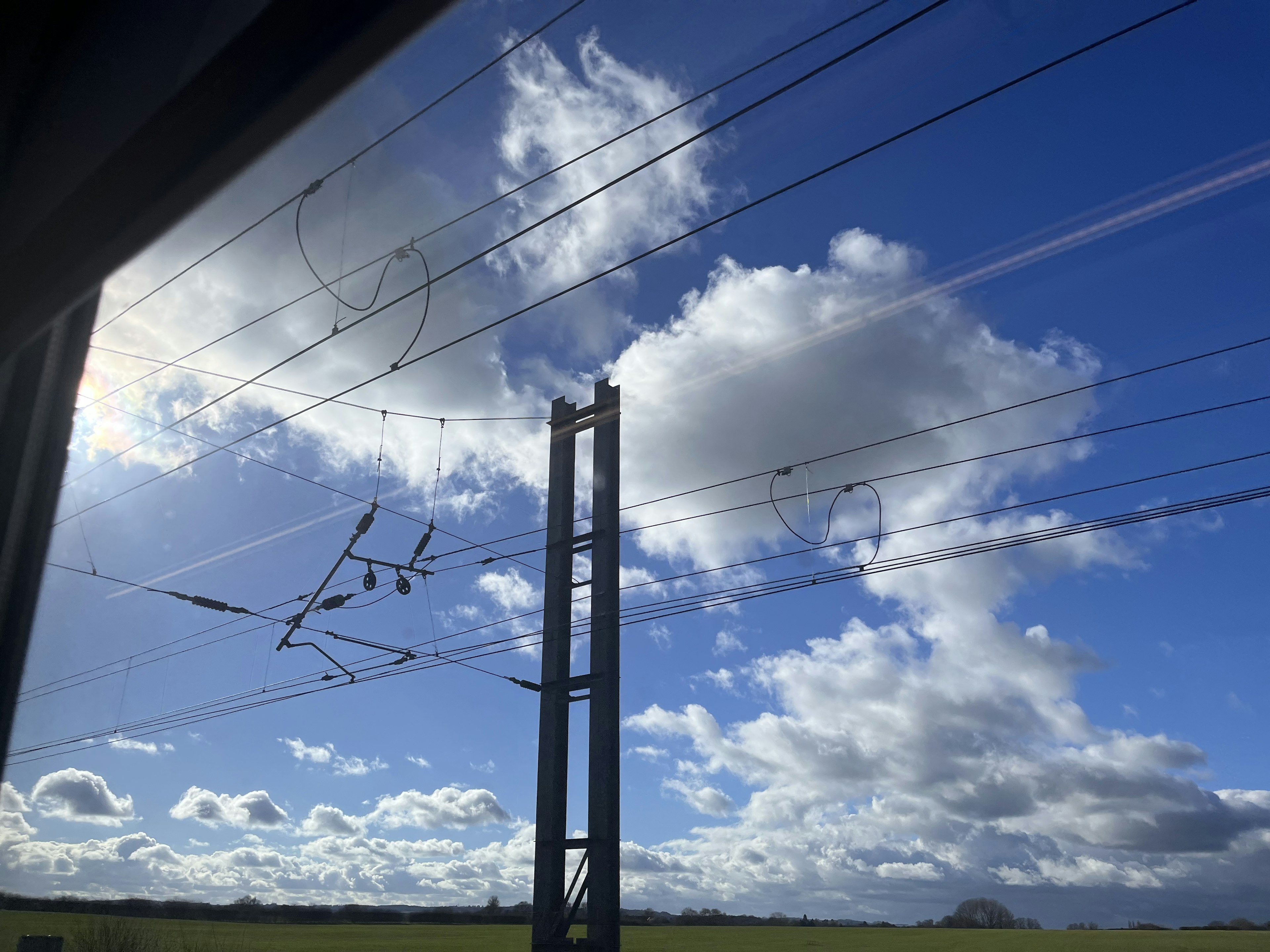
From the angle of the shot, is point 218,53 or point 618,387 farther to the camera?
point 618,387

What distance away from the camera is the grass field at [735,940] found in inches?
2354

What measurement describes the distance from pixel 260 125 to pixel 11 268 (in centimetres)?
102

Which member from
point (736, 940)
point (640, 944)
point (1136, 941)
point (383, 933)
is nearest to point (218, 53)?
point (640, 944)

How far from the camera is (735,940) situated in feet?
284

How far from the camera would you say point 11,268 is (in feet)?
10.3

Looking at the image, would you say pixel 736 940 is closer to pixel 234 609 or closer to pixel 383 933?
pixel 383 933

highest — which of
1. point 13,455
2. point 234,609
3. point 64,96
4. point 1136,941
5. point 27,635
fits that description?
point 234,609

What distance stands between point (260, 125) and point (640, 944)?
272ft

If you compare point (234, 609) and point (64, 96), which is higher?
point (234, 609)

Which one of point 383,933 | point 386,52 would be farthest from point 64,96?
point 383,933

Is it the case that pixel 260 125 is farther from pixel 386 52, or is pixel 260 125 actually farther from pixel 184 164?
pixel 386 52

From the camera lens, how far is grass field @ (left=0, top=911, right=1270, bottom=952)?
59.8 meters

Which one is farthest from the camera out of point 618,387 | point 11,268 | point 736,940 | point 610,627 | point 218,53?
point 736,940

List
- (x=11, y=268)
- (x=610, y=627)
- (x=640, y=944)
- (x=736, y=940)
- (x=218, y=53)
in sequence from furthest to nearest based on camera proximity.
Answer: (x=736, y=940), (x=640, y=944), (x=610, y=627), (x=11, y=268), (x=218, y=53)
